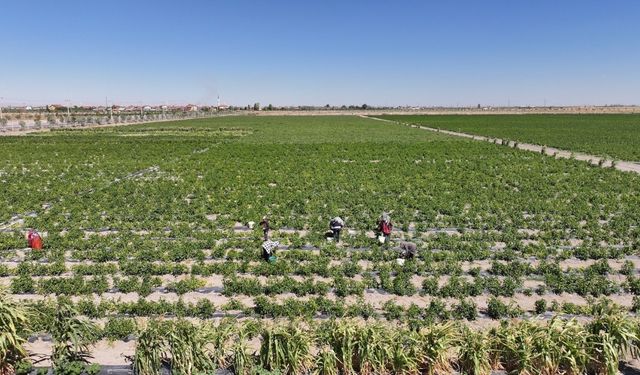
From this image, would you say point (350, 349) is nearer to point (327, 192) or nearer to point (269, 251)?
point (269, 251)

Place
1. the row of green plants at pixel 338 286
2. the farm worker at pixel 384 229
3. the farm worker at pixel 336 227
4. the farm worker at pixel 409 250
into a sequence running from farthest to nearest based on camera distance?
the farm worker at pixel 336 227 → the farm worker at pixel 384 229 → the farm worker at pixel 409 250 → the row of green plants at pixel 338 286

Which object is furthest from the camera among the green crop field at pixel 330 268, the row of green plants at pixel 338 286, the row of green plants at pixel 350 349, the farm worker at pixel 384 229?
the farm worker at pixel 384 229

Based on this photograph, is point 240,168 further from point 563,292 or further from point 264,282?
point 563,292

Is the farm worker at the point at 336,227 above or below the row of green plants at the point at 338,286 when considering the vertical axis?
above

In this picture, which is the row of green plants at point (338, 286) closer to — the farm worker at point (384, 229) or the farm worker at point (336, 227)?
the farm worker at point (384, 229)

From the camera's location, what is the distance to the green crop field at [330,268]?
6.45m

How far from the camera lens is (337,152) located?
125 feet

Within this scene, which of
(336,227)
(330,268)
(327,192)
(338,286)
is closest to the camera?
(338,286)

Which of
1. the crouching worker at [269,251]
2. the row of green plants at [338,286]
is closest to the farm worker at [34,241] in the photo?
the row of green plants at [338,286]

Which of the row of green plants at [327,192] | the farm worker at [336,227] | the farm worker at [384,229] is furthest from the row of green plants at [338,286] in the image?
the row of green plants at [327,192]

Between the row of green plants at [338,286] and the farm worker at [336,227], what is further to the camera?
the farm worker at [336,227]

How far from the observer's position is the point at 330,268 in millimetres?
11156

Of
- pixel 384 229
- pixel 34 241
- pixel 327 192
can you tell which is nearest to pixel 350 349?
pixel 384 229

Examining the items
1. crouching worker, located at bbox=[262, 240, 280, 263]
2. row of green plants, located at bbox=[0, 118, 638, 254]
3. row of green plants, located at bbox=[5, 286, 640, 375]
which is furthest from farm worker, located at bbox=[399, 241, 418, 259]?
row of green plants, located at bbox=[5, 286, 640, 375]
